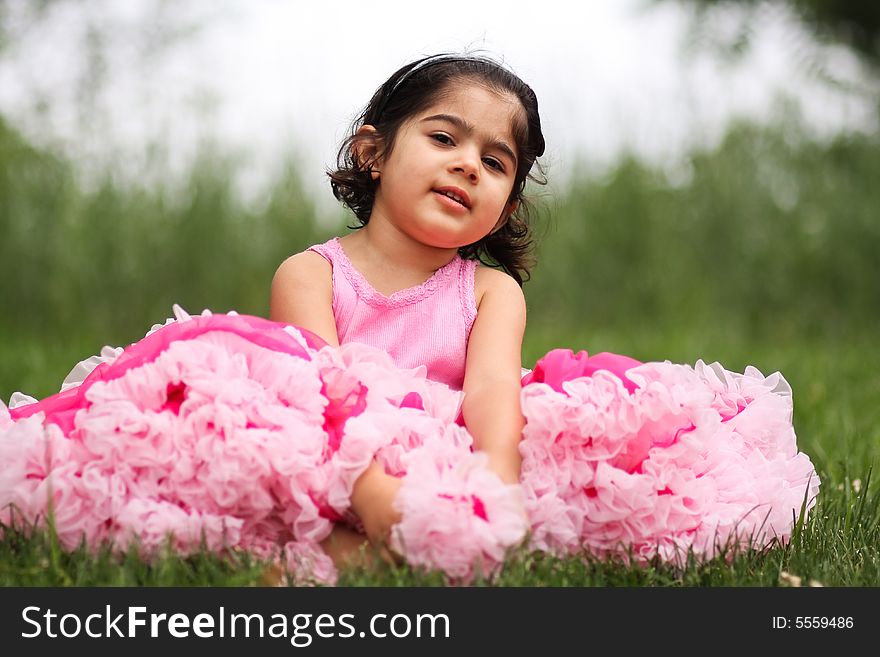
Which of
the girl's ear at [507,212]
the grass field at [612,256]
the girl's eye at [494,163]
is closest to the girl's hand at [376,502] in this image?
the girl's eye at [494,163]

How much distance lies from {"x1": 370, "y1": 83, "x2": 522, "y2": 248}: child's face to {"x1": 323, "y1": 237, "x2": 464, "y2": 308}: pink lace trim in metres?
0.08

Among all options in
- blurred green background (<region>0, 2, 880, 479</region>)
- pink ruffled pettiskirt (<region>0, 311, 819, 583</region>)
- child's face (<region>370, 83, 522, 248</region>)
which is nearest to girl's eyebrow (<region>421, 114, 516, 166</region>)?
child's face (<region>370, 83, 522, 248</region>)

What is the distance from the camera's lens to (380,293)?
2285 millimetres

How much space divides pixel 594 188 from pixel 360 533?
17.5 feet

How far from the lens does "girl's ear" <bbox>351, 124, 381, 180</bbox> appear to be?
2416mm

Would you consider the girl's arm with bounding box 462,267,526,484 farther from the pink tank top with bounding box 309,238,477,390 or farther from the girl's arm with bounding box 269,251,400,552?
the girl's arm with bounding box 269,251,400,552

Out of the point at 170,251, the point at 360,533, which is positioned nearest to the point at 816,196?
the point at 170,251

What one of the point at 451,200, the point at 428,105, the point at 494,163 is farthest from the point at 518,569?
the point at 428,105

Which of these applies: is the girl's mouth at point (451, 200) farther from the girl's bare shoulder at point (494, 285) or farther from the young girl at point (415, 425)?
the girl's bare shoulder at point (494, 285)

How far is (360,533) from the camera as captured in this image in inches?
70.4

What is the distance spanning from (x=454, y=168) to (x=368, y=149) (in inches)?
11.9

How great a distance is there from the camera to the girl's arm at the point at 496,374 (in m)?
1.89

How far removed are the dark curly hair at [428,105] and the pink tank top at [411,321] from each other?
0.83 feet

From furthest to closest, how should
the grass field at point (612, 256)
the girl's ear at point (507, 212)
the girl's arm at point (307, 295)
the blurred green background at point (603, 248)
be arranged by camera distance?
1. the blurred green background at point (603, 248)
2. the grass field at point (612, 256)
3. the girl's ear at point (507, 212)
4. the girl's arm at point (307, 295)
